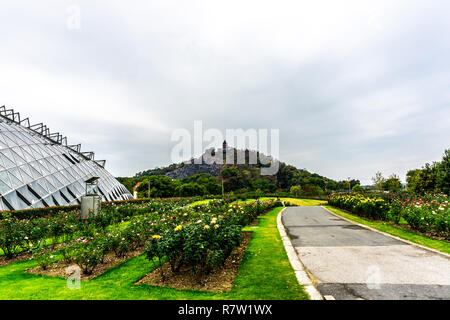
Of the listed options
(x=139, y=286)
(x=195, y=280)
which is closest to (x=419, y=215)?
(x=195, y=280)

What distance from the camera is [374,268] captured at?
5395 mm

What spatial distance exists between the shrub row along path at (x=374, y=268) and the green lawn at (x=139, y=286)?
0.75 m

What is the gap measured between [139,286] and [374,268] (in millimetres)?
5396

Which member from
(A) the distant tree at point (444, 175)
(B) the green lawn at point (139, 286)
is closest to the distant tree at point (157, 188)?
(B) the green lawn at point (139, 286)

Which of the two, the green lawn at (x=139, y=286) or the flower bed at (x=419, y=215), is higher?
the flower bed at (x=419, y=215)

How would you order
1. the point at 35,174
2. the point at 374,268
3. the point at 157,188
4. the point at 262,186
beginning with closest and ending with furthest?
1. the point at 374,268
2. the point at 35,174
3. the point at 157,188
4. the point at 262,186

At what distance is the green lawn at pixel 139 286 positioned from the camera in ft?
13.4

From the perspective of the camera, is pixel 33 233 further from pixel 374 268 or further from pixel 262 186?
pixel 262 186

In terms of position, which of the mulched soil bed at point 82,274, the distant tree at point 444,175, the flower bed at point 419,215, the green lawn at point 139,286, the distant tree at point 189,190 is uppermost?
the distant tree at point 444,175

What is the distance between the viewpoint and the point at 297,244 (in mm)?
8148

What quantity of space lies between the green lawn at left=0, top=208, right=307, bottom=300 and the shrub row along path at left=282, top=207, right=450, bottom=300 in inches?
29.4

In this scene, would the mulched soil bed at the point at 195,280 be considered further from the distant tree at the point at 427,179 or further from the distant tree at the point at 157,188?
the distant tree at the point at 157,188
